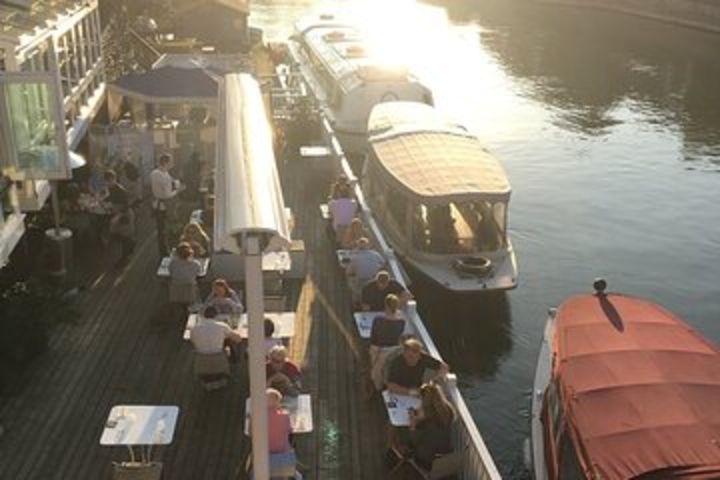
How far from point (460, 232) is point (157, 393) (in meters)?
8.89

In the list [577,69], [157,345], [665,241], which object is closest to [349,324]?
[157,345]

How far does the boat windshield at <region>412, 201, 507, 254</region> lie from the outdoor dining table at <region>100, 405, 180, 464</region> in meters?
9.93

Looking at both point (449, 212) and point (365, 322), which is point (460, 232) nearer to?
point (449, 212)

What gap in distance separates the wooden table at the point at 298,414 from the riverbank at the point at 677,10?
6925cm

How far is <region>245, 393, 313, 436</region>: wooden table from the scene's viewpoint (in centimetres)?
1076

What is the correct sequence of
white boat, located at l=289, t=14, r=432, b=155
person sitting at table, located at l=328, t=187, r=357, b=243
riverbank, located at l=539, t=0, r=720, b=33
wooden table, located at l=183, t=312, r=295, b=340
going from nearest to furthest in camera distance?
wooden table, located at l=183, t=312, r=295, b=340, person sitting at table, located at l=328, t=187, r=357, b=243, white boat, located at l=289, t=14, r=432, b=155, riverbank, located at l=539, t=0, r=720, b=33

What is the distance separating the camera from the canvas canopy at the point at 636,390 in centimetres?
1014

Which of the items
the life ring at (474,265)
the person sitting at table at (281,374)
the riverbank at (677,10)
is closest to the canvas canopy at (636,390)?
the person sitting at table at (281,374)

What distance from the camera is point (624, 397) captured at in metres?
11.5

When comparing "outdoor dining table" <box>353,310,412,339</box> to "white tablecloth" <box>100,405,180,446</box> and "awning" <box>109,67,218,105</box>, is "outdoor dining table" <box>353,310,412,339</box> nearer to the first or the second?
"white tablecloth" <box>100,405,180,446</box>

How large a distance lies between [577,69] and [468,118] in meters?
17.3

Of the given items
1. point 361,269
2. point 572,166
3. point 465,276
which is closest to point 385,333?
point 361,269

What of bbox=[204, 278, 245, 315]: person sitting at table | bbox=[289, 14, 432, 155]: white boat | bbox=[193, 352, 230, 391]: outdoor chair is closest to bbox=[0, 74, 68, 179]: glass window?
bbox=[204, 278, 245, 315]: person sitting at table

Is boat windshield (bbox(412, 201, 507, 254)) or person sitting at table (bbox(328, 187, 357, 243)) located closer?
person sitting at table (bbox(328, 187, 357, 243))
